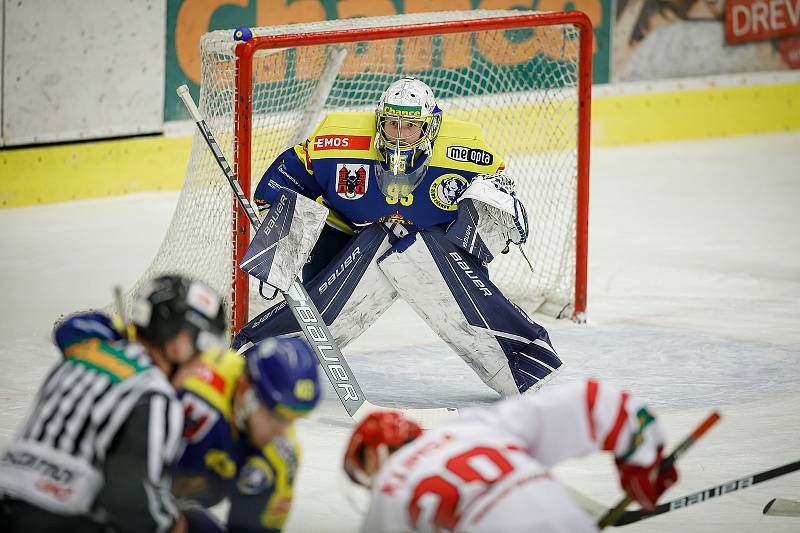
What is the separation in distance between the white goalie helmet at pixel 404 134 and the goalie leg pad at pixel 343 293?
18cm

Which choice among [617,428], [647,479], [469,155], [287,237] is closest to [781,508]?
[647,479]

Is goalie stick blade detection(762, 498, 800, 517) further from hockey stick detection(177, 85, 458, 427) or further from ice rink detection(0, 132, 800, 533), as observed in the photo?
hockey stick detection(177, 85, 458, 427)

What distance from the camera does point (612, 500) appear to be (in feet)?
13.0

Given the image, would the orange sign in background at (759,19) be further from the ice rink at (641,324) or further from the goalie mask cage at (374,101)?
the goalie mask cage at (374,101)

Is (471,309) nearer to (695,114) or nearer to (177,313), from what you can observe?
(177,313)

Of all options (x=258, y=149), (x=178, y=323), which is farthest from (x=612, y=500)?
(x=258, y=149)

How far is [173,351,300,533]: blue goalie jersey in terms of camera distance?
2.82 meters

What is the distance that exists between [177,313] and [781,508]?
1.84 metres

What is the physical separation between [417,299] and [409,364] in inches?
24.8

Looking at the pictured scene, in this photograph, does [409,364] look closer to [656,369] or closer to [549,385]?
[549,385]

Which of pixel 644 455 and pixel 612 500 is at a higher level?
pixel 644 455

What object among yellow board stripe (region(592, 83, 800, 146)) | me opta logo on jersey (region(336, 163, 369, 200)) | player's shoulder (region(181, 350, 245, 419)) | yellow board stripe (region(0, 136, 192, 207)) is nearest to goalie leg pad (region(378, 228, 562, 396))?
me opta logo on jersey (region(336, 163, 369, 200))

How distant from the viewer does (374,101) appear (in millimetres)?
6785

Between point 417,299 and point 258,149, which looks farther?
point 258,149
